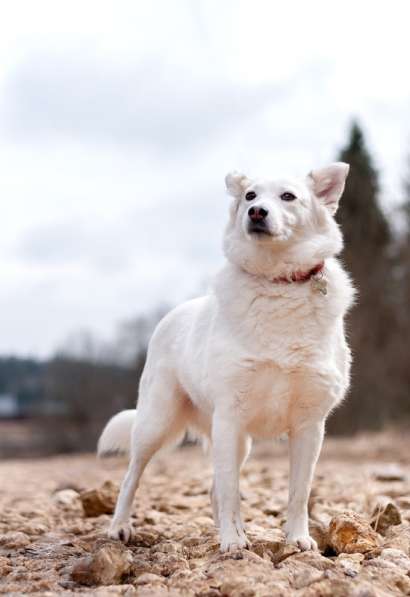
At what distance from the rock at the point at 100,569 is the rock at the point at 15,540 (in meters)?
1.24

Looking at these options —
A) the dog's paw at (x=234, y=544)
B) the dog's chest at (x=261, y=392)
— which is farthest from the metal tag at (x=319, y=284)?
the dog's paw at (x=234, y=544)

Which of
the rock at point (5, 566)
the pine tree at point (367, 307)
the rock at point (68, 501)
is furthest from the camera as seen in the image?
the pine tree at point (367, 307)

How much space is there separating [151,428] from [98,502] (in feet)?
4.53

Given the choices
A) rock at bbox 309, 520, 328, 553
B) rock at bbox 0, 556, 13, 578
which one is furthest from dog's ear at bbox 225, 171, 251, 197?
rock at bbox 0, 556, 13, 578

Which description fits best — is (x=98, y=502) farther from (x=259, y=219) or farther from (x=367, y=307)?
(x=367, y=307)

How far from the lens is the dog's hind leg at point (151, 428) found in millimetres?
5812

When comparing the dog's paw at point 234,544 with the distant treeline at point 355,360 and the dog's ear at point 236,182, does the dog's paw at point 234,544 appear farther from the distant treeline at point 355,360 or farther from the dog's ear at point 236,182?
the distant treeline at point 355,360

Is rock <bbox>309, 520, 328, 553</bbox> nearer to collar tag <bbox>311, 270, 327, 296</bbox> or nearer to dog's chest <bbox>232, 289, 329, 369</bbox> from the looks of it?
dog's chest <bbox>232, 289, 329, 369</bbox>

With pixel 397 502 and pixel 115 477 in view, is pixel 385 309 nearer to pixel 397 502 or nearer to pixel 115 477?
pixel 115 477

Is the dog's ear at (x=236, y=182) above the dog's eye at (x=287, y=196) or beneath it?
above

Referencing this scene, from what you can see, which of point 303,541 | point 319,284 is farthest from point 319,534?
point 319,284

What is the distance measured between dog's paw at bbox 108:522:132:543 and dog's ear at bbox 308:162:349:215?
8.41 ft

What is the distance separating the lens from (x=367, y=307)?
90.6 ft

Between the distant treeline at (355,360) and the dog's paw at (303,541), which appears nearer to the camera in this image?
the dog's paw at (303,541)
